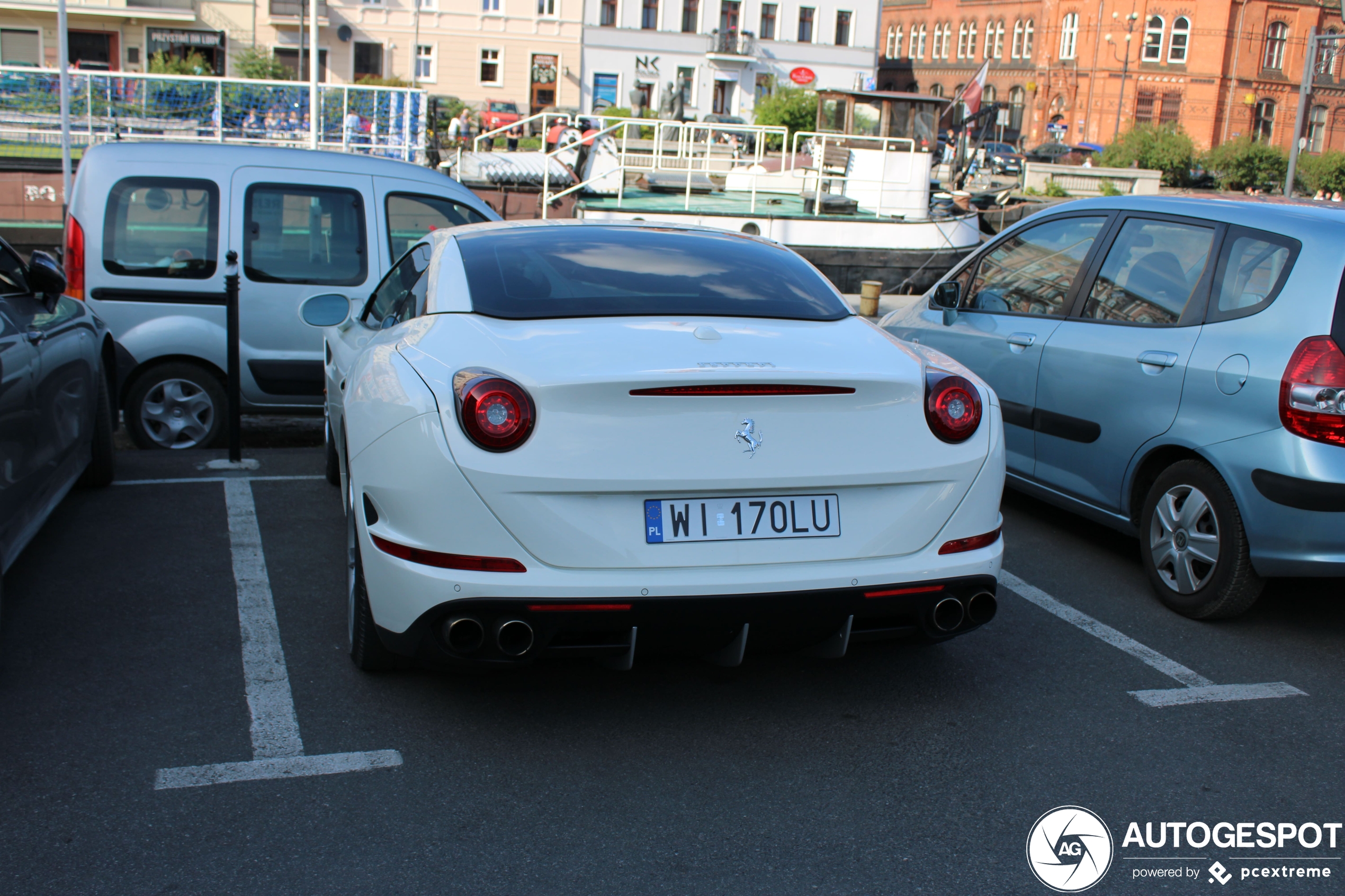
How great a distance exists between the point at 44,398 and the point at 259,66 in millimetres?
50311

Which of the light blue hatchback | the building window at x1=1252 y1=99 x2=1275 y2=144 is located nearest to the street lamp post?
the building window at x1=1252 y1=99 x2=1275 y2=144

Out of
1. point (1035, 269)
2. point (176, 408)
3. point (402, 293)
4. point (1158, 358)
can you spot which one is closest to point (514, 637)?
point (402, 293)

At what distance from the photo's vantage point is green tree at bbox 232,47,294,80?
50250 mm

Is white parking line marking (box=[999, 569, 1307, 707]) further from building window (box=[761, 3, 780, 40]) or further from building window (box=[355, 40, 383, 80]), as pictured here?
building window (box=[761, 3, 780, 40])

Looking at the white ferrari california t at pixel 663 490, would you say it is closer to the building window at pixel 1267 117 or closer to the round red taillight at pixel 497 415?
the round red taillight at pixel 497 415

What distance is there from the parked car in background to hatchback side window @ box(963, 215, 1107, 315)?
14.2ft

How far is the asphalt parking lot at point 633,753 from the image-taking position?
2.85m

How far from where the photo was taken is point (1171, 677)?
13.7ft

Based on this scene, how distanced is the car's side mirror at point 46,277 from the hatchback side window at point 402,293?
1.26m

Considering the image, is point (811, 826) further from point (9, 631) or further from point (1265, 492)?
point (9, 631)

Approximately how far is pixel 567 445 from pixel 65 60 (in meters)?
12.9

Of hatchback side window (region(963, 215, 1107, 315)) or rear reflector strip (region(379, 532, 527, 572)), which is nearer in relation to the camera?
rear reflector strip (region(379, 532, 527, 572))

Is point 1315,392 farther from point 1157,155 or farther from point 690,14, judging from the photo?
point 690,14

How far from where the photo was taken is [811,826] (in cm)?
306
